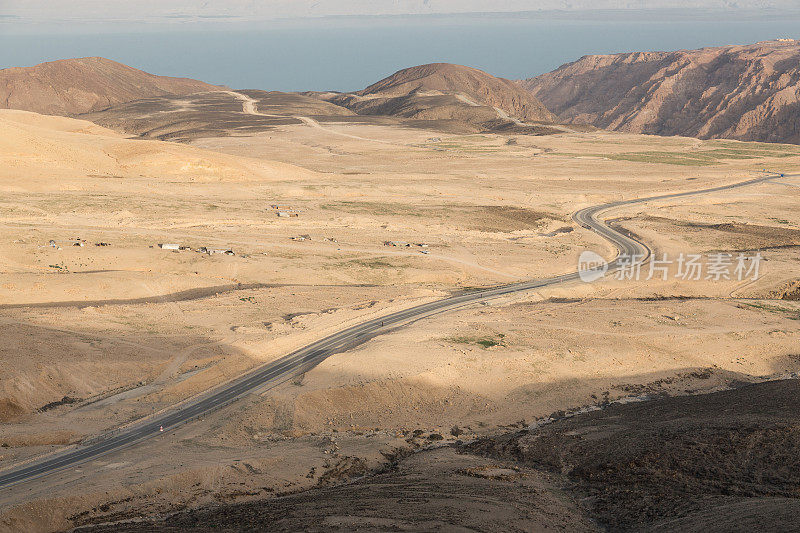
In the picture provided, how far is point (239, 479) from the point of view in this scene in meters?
34.1

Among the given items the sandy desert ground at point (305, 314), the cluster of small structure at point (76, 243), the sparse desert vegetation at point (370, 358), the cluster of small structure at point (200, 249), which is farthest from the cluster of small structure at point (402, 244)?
the cluster of small structure at point (76, 243)

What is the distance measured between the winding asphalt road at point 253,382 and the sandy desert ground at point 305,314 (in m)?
1.03

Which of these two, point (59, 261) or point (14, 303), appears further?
point (59, 261)

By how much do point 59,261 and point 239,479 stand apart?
44221 mm

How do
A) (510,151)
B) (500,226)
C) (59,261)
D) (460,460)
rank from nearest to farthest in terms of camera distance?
1. (460,460)
2. (59,261)
3. (500,226)
4. (510,151)

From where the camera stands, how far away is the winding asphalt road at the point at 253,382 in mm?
35375

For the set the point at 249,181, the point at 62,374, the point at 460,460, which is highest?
the point at 249,181

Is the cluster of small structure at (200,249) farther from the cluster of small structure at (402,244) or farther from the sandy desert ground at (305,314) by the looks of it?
the cluster of small structure at (402,244)

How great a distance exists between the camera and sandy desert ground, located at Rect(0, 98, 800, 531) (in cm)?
3794

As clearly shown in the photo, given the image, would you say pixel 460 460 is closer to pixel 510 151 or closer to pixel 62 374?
pixel 62 374

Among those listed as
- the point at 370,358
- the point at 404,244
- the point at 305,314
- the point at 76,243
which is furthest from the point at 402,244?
the point at 370,358

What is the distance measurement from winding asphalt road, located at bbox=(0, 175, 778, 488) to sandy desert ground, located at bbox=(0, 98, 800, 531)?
103 centimetres

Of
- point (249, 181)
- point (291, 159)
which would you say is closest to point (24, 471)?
point (249, 181)

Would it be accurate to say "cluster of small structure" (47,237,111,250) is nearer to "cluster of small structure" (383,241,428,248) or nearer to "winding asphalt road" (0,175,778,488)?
"cluster of small structure" (383,241,428,248)
